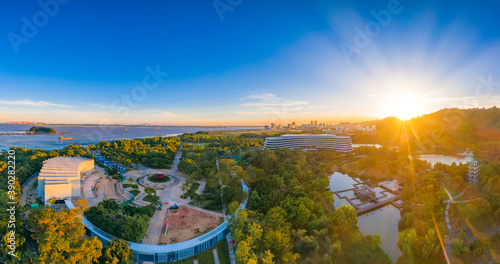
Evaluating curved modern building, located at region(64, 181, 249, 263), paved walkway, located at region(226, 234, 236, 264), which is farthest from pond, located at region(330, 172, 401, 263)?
curved modern building, located at region(64, 181, 249, 263)

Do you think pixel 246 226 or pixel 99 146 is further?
pixel 99 146

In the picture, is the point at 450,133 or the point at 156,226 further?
the point at 450,133

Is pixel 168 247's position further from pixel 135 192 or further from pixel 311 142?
pixel 311 142

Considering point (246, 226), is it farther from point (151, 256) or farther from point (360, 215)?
point (360, 215)

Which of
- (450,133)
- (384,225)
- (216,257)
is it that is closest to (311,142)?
(384,225)

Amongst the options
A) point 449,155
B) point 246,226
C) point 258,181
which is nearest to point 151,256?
point 246,226

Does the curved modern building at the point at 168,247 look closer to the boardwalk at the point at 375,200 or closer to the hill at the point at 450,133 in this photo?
the boardwalk at the point at 375,200

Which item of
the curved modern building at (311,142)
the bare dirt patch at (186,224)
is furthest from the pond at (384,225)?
the curved modern building at (311,142)
